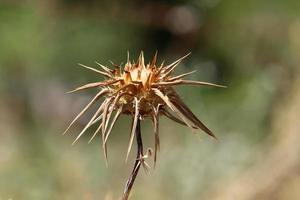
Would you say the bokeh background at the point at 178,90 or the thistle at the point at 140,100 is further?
the bokeh background at the point at 178,90

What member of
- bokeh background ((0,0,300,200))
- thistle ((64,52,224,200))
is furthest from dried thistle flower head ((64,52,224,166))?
bokeh background ((0,0,300,200))

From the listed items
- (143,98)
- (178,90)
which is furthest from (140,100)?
(178,90)

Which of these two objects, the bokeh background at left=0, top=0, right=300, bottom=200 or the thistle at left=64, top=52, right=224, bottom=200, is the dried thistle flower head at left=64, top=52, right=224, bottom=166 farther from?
the bokeh background at left=0, top=0, right=300, bottom=200

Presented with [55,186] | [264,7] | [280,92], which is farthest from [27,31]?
[55,186]

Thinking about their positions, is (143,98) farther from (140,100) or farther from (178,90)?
(178,90)

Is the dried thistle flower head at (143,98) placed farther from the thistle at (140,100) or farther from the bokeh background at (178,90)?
the bokeh background at (178,90)

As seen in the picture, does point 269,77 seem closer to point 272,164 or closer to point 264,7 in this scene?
point 264,7

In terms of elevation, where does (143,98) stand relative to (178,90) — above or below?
below

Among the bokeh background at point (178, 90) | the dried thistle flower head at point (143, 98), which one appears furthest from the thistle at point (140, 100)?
the bokeh background at point (178, 90)
